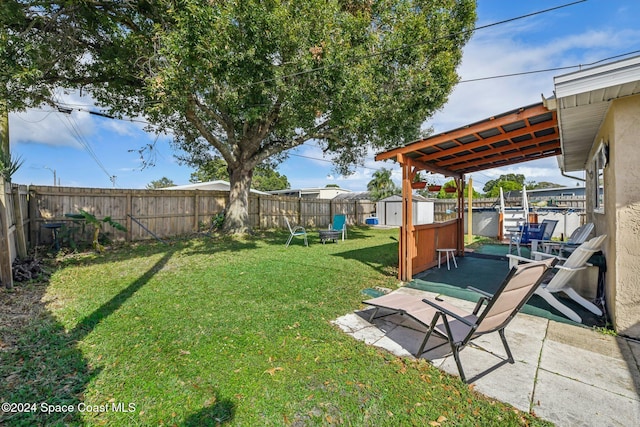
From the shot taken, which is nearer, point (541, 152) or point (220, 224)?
point (541, 152)

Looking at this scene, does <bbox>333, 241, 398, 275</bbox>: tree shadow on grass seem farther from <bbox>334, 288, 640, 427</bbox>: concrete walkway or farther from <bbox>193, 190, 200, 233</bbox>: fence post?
<bbox>193, 190, 200, 233</bbox>: fence post

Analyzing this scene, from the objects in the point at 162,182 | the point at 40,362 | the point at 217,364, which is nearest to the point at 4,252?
the point at 40,362

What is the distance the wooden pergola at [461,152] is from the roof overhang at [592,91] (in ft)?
0.93

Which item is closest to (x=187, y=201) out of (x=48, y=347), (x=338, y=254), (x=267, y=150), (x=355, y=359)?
(x=267, y=150)

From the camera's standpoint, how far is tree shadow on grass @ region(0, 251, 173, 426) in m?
2.01

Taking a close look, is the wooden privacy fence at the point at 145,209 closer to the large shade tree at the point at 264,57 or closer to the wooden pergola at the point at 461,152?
the large shade tree at the point at 264,57

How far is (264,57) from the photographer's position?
7.23 m

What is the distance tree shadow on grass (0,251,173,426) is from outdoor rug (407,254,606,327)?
454 cm

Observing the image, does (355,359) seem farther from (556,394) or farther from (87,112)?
(87,112)

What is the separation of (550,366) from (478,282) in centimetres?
299

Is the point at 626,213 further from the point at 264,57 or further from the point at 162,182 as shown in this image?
the point at 162,182

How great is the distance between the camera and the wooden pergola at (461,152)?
14.3 feet

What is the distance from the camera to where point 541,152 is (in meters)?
6.54

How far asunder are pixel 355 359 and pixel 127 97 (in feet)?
34.2
